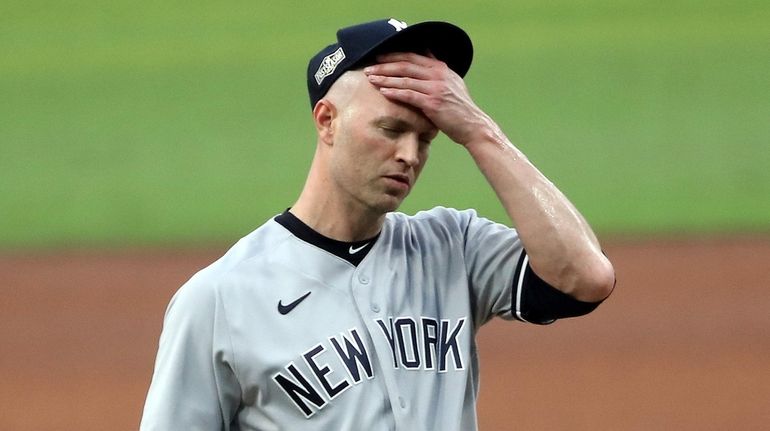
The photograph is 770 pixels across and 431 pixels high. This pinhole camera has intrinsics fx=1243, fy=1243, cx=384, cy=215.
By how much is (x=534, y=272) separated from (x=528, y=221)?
0.10 m

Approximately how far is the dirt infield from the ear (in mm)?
4274

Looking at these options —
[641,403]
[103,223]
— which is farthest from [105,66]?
[641,403]

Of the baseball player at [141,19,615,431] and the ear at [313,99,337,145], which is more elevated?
the ear at [313,99,337,145]

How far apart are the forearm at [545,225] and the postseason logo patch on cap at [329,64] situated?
1.00ft

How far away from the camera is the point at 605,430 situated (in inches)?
255

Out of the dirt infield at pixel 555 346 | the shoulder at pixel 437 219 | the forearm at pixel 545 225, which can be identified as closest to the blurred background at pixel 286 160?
the dirt infield at pixel 555 346

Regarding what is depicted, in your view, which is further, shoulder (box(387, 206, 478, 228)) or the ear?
shoulder (box(387, 206, 478, 228))

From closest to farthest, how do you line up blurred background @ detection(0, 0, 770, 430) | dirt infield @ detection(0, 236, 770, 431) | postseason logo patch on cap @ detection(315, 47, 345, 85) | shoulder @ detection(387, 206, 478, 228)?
postseason logo patch on cap @ detection(315, 47, 345, 85)
shoulder @ detection(387, 206, 478, 228)
dirt infield @ detection(0, 236, 770, 431)
blurred background @ detection(0, 0, 770, 430)

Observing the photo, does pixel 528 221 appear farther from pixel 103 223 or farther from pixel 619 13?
pixel 619 13

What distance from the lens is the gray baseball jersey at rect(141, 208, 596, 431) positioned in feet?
7.47

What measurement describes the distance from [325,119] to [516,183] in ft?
1.31

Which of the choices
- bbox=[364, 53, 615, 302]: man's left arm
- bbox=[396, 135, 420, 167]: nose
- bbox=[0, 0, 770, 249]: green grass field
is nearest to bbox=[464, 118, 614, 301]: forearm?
bbox=[364, 53, 615, 302]: man's left arm

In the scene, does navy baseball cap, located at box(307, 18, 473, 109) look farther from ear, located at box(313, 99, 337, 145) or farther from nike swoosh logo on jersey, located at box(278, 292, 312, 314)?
nike swoosh logo on jersey, located at box(278, 292, 312, 314)

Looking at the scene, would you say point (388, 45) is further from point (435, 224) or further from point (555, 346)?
point (555, 346)
